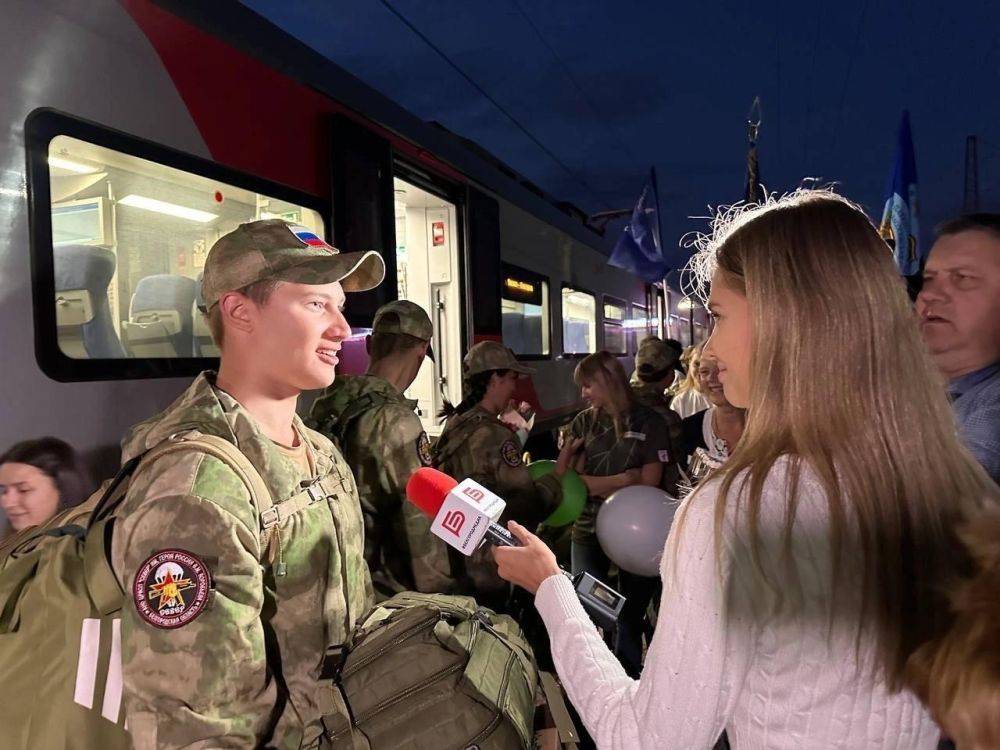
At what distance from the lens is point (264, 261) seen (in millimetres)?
1637

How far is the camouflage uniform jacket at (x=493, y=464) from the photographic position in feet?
10.2

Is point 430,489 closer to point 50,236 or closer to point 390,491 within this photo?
point 390,491

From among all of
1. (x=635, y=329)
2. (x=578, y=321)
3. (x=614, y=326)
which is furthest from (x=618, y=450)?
(x=635, y=329)

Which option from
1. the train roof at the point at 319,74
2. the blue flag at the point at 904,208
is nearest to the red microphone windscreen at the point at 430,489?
the train roof at the point at 319,74

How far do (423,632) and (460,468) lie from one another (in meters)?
1.72

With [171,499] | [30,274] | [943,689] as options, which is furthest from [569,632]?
[30,274]

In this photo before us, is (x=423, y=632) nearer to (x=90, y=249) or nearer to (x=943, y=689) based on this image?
(x=943, y=689)

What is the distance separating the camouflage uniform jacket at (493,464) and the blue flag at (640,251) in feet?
21.3

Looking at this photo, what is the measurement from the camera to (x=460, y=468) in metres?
3.19

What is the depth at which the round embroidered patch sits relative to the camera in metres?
1.24

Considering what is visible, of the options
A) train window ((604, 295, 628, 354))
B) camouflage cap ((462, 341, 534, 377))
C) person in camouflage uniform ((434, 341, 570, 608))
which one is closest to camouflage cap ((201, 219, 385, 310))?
person in camouflage uniform ((434, 341, 570, 608))

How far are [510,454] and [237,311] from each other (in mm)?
1722

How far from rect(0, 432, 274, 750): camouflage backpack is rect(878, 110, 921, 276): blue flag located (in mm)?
6601

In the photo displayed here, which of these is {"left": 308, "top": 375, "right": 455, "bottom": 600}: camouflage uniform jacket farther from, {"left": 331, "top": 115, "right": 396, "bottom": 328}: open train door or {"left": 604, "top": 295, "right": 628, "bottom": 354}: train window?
{"left": 604, "top": 295, "right": 628, "bottom": 354}: train window
